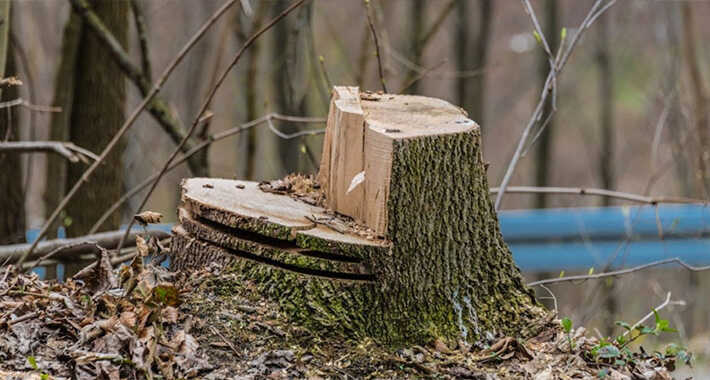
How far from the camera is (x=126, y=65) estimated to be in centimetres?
489

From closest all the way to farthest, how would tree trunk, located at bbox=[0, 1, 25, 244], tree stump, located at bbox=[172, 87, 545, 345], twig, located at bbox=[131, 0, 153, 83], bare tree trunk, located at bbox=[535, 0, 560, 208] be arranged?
1. tree stump, located at bbox=[172, 87, 545, 345]
2. twig, located at bbox=[131, 0, 153, 83]
3. tree trunk, located at bbox=[0, 1, 25, 244]
4. bare tree trunk, located at bbox=[535, 0, 560, 208]

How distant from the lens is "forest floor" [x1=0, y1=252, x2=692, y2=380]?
2234mm

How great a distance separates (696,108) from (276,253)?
626 centimetres

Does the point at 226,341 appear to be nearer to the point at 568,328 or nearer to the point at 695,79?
the point at 568,328

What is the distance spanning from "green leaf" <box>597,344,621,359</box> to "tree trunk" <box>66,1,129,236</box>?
3.62 metres

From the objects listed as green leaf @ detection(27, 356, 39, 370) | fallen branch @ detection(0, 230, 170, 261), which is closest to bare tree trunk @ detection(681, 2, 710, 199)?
fallen branch @ detection(0, 230, 170, 261)

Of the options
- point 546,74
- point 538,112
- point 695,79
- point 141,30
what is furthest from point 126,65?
point 546,74

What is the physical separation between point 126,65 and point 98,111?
470mm

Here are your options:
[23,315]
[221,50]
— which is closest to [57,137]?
[221,50]

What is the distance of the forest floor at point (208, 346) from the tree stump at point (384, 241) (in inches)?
2.9

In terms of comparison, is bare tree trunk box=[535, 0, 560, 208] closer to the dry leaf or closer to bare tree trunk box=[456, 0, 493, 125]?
bare tree trunk box=[456, 0, 493, 125]

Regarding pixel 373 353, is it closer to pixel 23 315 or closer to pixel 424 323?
pixel 424 323

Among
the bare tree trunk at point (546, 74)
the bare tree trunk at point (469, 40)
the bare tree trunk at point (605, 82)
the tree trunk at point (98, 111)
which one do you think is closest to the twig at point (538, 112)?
the tree trunk at point (98, 111)

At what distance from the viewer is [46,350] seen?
2.34 metres
